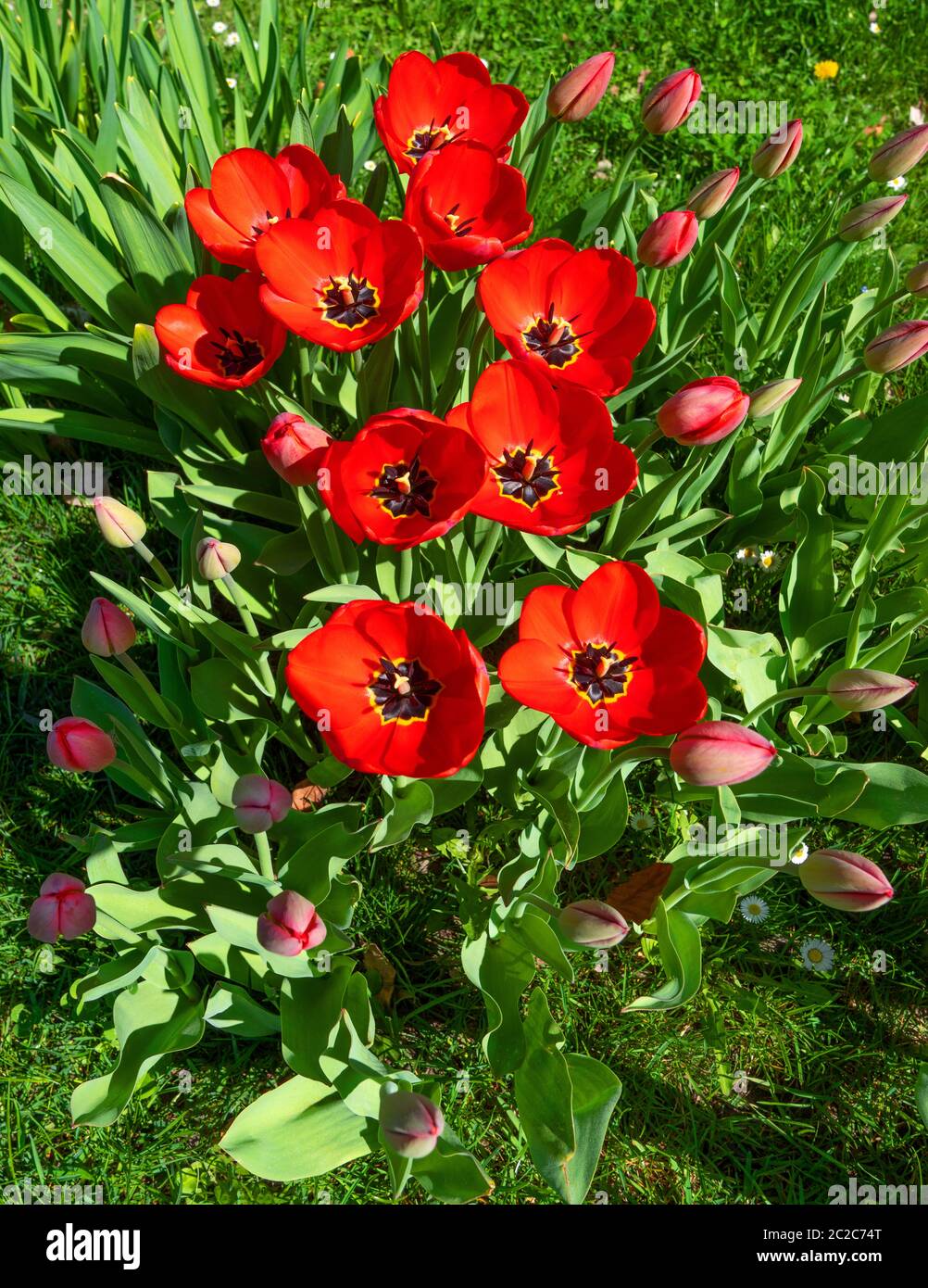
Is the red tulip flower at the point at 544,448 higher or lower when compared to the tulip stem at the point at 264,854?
higher

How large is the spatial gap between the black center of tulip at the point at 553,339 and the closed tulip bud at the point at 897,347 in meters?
0.57

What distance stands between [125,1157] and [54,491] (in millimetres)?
1597

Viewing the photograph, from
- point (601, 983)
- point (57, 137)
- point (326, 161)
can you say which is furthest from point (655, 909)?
point (57, 137)

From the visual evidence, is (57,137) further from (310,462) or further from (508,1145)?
(508,1145)

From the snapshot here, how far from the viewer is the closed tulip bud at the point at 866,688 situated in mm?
1622

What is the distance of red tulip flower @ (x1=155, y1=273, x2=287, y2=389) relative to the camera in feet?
6.34

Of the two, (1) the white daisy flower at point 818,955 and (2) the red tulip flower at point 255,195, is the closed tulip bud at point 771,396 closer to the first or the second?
(2) the red tulip flower at point 255,195

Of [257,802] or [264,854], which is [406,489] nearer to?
[257,802]

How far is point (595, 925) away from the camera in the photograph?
5.22 feet

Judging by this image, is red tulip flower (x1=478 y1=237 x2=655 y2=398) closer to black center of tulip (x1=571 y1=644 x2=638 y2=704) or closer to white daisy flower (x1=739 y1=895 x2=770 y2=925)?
black center of tulip (x1=571 y1=644 x2=638 y2=704)

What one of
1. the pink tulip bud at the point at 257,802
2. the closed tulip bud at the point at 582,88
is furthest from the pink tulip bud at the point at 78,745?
the closed tulip bud at the point at 582,88

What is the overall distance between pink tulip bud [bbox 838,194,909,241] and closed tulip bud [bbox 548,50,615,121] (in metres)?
0.56

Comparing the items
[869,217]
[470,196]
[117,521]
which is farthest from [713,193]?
[117,521]

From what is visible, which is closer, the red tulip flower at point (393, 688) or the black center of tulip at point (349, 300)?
the red tulip flower at point (393, 688)
